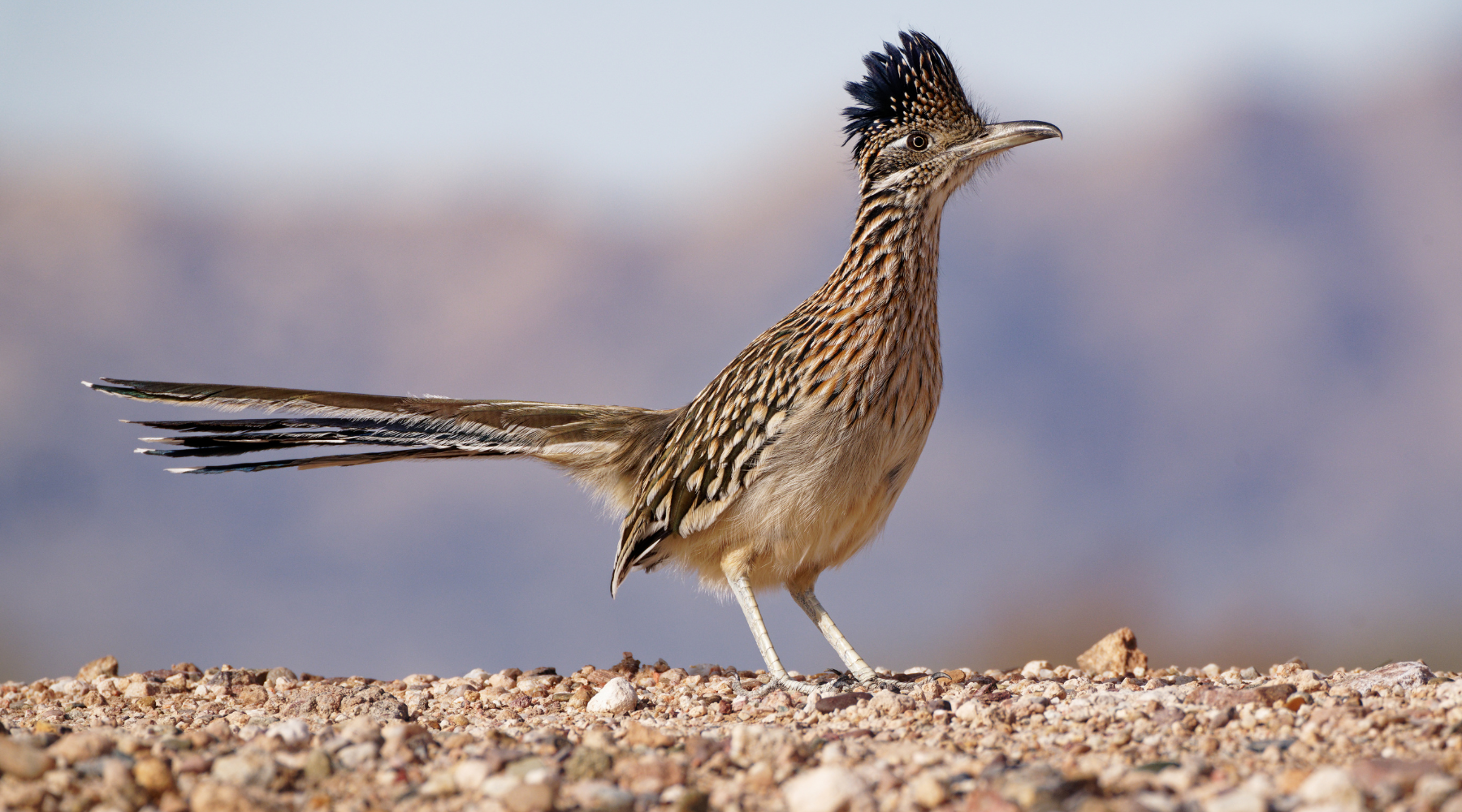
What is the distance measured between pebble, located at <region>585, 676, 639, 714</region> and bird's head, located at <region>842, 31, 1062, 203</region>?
2.94m

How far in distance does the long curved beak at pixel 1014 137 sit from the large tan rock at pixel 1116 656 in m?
2.91

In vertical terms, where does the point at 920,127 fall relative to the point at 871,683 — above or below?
above

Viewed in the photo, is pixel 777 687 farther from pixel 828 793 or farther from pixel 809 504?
pixel 828 793

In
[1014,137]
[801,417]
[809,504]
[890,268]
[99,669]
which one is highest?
[1014,137]

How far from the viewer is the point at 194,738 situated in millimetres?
3746

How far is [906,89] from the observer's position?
6.27m

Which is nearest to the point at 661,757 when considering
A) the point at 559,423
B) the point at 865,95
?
the point at 559,423

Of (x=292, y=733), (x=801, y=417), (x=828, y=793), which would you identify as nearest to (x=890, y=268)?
(x=801, y=417)

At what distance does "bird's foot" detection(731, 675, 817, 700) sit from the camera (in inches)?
219

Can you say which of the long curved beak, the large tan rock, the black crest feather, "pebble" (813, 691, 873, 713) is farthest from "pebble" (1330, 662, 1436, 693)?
the black crest feather

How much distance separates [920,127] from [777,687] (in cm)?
309

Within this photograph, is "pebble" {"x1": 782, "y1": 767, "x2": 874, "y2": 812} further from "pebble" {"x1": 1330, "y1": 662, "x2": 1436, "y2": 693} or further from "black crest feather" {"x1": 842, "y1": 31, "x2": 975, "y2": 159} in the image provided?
"black crest feather" {"x1": 842, "y1": 31, "x2": 975, "y2": 159}

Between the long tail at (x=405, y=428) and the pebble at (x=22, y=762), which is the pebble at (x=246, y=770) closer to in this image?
the pebble at (x=22, y=762)

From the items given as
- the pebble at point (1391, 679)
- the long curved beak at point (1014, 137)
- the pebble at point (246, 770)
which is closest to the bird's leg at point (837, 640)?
the pebble at point (1391, 679)
